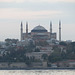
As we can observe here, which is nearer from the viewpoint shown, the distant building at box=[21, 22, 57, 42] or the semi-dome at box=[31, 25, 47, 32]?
the distant building at box=[21, 22, 57, 42]

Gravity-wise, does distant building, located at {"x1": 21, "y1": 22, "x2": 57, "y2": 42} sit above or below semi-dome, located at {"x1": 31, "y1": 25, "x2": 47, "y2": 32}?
below

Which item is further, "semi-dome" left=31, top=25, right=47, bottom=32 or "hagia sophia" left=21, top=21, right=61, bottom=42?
"semi-dome" left=31, top=25, right=47, bottom=32

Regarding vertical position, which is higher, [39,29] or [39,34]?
[39,29]

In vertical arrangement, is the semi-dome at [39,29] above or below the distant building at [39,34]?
above

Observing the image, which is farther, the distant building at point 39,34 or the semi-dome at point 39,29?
the semi-dome at point 39,29

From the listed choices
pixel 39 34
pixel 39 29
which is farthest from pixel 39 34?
pixel 39 29

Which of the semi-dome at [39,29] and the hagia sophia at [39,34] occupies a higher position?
the semi-dome at [39,29]

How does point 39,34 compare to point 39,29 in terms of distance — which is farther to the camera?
point 39,29

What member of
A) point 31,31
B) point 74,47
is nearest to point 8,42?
point 31,31

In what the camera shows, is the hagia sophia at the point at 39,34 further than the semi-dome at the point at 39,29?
No

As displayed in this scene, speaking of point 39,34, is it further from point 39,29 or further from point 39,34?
point 39,29

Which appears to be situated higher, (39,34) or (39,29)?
(39,29)

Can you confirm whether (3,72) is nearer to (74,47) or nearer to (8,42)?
(74,47)
